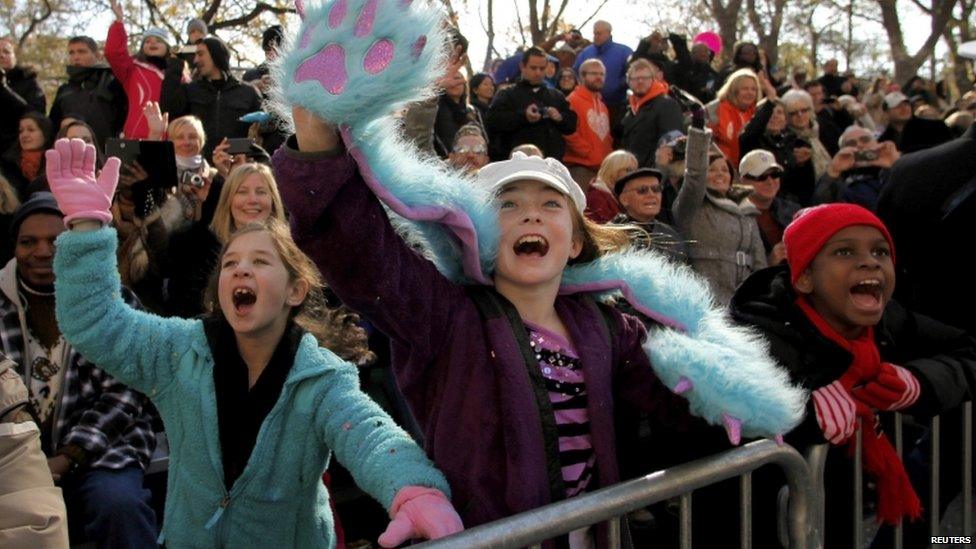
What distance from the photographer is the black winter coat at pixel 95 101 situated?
7582 mm

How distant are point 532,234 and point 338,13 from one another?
732mm

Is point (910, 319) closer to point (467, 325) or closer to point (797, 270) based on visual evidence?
point (797, 270)

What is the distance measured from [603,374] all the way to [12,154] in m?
5.57

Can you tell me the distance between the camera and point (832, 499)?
314 cm

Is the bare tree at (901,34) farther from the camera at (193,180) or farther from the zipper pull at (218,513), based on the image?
the zipper pull at (218,513)

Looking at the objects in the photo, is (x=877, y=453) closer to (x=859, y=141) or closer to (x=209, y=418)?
(x=209, y=418)

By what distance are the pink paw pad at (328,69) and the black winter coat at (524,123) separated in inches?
245

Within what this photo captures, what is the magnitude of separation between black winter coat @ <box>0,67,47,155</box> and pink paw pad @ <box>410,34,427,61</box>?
583 centimetres

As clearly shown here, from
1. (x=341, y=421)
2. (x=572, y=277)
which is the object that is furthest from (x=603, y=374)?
(x=341, y=421)

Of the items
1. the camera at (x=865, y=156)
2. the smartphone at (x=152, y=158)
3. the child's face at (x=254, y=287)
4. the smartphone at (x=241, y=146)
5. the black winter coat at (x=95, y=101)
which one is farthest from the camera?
the camera at (x=865, y=156)

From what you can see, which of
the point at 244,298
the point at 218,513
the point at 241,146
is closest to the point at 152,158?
the point at 241,146

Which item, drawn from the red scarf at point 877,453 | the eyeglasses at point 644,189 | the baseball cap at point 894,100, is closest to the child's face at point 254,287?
Result: the red scarf at point 877,453

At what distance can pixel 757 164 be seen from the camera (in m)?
6.77

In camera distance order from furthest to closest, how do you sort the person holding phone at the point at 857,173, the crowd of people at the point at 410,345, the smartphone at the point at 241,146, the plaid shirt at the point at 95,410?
the person holding phone at the point at 857,173 → the smartphone at the point at 241,146 → the plaid shirt at the point at 95,410 → the crowd of people at the point at 410,345
